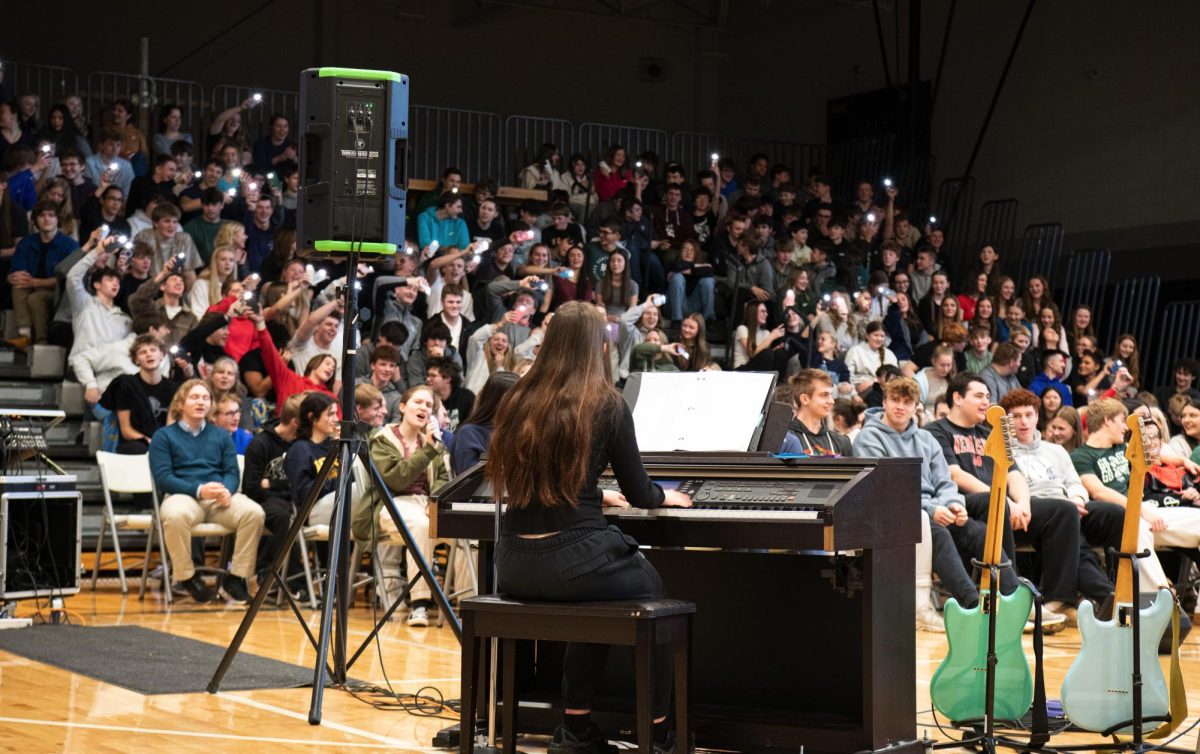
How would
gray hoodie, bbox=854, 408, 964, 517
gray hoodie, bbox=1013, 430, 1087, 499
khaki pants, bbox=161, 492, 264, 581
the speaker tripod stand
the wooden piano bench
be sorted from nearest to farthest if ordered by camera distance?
the wooden piano bench, the speaker tripod stand, gray hoodie, bbox=854, 408, 964, 517, gray hoodie, bbox=1013, 430, 1087, 499, khaki pants, bbox=161, 492, 264, 581

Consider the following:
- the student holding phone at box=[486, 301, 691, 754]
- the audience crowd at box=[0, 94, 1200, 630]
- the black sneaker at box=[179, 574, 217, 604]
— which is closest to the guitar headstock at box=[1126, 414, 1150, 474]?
the student holding phone at box=[486, 301, 691, 754]

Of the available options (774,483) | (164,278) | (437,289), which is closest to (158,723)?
(774,483)

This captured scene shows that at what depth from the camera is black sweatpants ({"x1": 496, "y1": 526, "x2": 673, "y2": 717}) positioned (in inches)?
151

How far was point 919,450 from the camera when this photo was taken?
7121 mm

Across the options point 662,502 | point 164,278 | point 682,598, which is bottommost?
point 682,598

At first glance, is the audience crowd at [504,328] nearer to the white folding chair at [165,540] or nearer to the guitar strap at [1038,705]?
the white folding chair at [165,540]

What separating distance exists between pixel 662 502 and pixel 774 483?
0.32 meters

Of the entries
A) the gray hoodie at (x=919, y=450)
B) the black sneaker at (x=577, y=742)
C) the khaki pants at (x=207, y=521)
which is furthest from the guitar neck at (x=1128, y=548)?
the khaki pants at (x=207, y=521)

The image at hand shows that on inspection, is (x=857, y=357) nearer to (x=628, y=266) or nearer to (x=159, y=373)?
(x=628, y=266)

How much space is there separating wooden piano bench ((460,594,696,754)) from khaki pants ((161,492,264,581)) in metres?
4.20

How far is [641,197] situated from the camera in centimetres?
1367

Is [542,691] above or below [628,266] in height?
below

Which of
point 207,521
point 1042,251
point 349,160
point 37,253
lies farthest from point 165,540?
point 1042,251

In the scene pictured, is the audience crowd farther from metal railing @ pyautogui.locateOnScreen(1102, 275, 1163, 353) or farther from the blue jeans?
metal railing @ pyautogui.locateOnScreen(1102, 275, 1163, 353)
